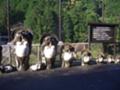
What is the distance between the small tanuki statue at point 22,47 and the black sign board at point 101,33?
5497 mm

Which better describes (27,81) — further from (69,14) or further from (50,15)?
(69,14)

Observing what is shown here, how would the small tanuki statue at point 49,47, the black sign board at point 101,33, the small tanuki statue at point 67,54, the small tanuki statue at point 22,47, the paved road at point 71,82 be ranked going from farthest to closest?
the black sign board at point 101,33 < the small tanuki statue at point 67,54 < the small tanuki statue at point 49,47 < the small tanuki statue at point 22,47 < the paved road at point 71,82

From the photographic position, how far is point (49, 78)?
2.76 metres

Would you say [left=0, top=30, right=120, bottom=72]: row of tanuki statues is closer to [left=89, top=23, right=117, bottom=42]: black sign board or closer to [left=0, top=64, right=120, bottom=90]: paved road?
[left=0, top=64, right=120, bottom=90]: paved road

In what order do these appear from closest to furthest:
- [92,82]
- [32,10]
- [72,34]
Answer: [92,82], [72,34], [32,10]

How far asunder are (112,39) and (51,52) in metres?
5.45

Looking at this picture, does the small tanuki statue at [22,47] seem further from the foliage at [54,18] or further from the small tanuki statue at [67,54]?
the foliage at [54,18]

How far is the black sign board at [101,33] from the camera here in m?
10.5

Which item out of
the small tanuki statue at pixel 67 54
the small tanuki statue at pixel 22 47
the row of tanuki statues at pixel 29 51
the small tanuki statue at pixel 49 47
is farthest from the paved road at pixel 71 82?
the small tanuki statue at pixel 67 54

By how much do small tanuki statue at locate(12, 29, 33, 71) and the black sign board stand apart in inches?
216

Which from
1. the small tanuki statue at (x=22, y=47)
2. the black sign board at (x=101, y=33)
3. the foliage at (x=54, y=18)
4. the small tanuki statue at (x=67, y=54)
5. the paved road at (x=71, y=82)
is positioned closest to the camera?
the paved road at (x=71, y=82)

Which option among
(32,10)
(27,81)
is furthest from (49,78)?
(32,10)

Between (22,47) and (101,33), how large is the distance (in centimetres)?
587

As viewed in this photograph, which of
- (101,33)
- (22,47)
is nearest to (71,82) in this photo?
(22,47)
